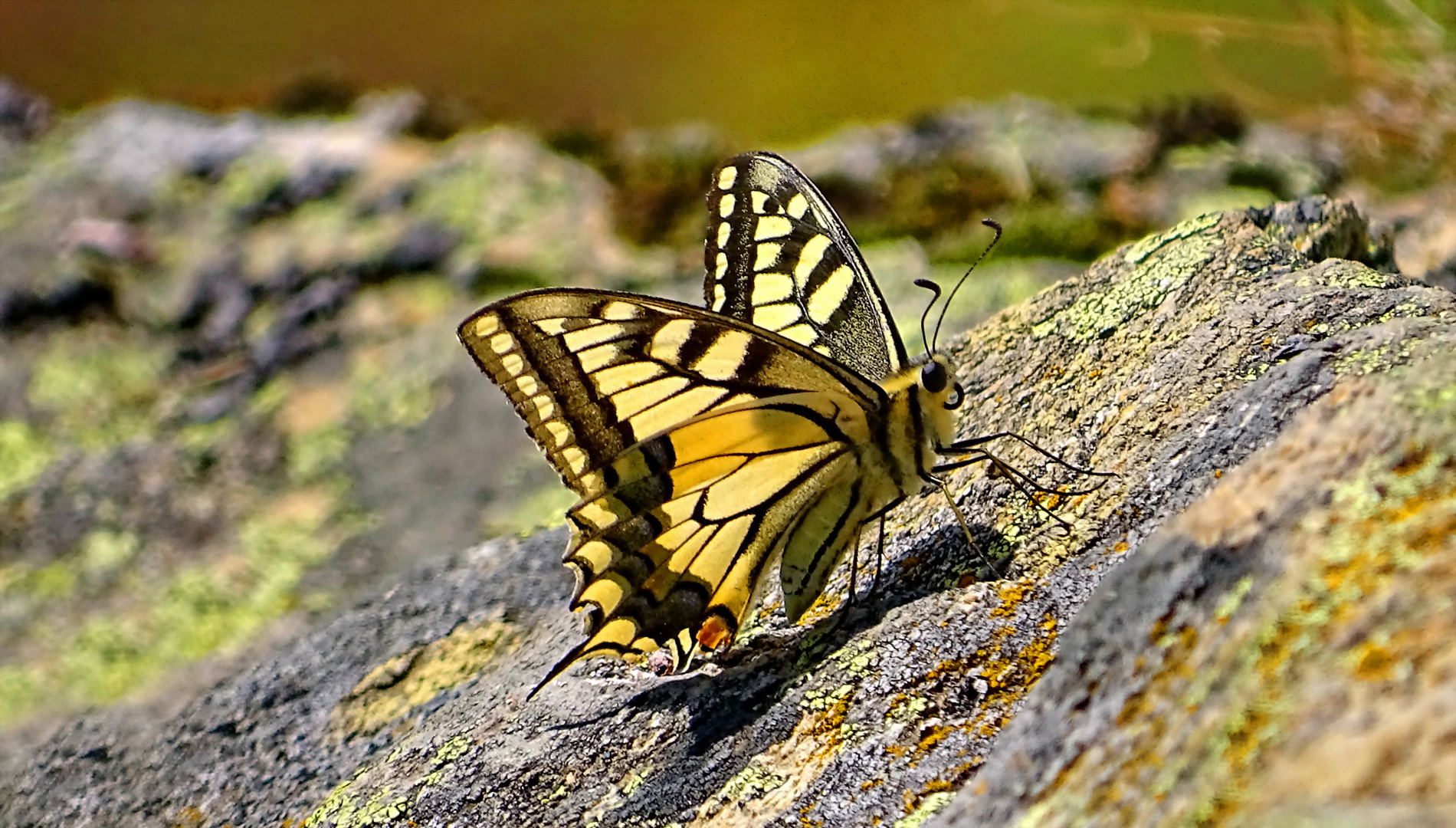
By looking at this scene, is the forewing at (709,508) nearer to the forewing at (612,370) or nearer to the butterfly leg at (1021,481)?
the forewing at (612,370)

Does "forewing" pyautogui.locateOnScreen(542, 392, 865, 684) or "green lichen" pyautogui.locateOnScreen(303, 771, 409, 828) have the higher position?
"forewing" pyautogui.locateOnScreen(542, 392, 865, 684)

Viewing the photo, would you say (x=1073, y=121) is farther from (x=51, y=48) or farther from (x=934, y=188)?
(x=51, y=48)

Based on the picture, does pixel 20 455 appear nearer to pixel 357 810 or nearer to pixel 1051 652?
pixel 357 810

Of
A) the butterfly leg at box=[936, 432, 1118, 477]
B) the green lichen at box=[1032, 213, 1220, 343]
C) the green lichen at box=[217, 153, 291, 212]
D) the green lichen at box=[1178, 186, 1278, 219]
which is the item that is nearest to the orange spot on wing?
the butterfly leg at box=[936, 432, 1118, 477]

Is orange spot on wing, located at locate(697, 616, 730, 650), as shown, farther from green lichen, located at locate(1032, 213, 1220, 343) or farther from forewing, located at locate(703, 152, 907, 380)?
green lichen, located at locate(1032, 213, 1220, 343)

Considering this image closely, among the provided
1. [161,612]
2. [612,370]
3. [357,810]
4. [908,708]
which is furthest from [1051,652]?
[161,612]

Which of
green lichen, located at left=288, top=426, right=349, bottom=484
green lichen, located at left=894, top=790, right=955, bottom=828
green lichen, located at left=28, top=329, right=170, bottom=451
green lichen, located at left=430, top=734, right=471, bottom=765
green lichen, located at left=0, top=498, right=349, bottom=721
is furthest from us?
green lichen, located at left=28, top=329, right=170, bottom=451
